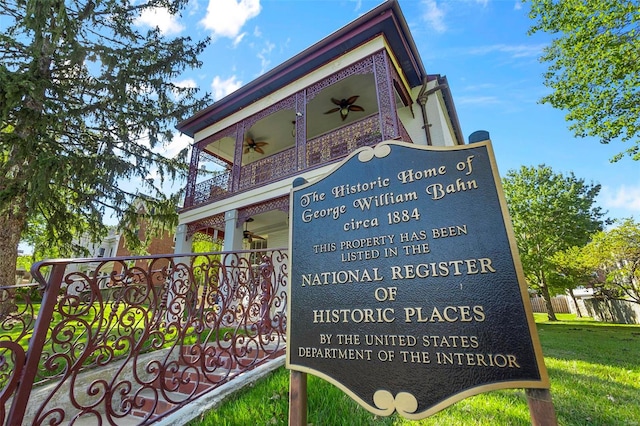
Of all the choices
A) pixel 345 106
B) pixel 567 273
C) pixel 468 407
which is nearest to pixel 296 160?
pixel 345 106

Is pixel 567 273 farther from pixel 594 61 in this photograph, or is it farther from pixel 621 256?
pixel 594 61

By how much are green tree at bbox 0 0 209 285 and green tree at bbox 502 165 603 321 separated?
2122cm

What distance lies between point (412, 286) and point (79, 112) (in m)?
11.9

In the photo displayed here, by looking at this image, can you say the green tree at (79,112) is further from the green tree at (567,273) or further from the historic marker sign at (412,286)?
the green tree at (567,273)

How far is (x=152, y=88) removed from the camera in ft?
37.1

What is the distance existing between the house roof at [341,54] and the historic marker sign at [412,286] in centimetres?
653

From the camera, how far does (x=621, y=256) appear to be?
11.8 meters

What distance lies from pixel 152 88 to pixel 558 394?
1398cm

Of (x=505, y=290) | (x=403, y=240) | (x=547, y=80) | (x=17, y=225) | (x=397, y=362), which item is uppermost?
(x=547, y=80)

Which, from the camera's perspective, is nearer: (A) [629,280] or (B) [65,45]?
(B) [65,45]

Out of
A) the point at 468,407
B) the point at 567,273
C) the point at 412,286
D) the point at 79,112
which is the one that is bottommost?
the point at 468,407

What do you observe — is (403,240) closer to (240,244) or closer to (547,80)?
(240,244)

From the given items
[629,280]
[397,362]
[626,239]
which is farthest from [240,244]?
[629,280]

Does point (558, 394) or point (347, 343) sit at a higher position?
point (347, 343)
